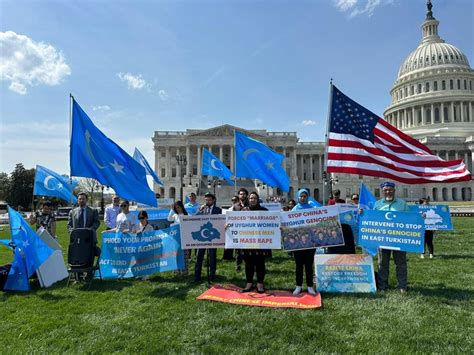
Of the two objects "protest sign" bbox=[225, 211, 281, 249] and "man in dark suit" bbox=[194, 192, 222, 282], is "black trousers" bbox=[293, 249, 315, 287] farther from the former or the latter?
"man in dark suit" bbox=[194, 192, 222, 282]

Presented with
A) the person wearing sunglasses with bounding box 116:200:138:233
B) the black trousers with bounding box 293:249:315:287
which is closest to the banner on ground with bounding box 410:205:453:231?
the black trousers with bounding box 293:249:315:287

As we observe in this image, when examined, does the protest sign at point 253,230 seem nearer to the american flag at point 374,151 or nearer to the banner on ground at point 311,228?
the banner on ground at point 311,228

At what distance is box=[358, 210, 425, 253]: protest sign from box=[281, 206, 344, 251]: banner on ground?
711 mm

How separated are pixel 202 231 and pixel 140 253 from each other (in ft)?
5.81

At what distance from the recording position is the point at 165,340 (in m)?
4.70

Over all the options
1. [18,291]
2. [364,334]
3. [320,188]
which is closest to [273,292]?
[364,334]

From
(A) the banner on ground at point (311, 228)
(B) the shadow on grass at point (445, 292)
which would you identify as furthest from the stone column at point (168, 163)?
(B) the shadow on grass at point (445, 292)

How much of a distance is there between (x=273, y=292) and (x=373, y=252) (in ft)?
8.10

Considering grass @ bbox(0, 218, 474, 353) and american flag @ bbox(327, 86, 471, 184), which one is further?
american flag @ bbox(327, 86, 471, 184)

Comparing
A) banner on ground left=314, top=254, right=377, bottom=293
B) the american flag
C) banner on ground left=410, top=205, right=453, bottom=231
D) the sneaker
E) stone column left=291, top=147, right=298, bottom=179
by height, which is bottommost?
the sneaker

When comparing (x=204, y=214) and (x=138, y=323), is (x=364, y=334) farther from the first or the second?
(x=204, y=214)

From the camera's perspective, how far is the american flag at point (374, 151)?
8.22m

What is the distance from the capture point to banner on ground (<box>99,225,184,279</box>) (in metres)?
8.04

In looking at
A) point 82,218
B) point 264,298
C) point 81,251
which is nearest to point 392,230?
point 264,298
